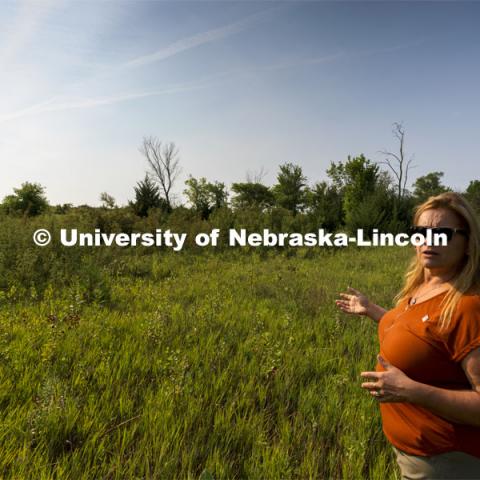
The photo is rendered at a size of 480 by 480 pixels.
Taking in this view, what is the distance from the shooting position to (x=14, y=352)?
3.46 metres

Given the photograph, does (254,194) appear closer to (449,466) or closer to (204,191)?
(204,191)

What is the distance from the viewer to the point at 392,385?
1.69 meters

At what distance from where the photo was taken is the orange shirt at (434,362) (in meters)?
1.64

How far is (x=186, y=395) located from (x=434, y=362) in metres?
2.11

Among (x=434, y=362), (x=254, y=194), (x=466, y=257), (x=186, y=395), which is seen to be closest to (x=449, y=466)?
(x=434, y=362)

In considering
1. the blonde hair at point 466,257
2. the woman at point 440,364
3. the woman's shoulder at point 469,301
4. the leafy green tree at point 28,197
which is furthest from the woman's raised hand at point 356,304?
the leafy green tree at point 28,197

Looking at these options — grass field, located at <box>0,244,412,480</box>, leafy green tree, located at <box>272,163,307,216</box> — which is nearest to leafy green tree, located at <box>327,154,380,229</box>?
leafy green tree, located at <box>272,163,307,216</box>

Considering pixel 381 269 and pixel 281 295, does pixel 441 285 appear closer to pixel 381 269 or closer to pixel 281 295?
pixel 281 295

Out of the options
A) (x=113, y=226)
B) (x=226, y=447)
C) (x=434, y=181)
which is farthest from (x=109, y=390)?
(x=434, y=181)

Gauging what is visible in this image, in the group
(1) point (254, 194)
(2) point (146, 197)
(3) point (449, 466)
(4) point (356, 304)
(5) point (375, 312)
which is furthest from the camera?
(1) point (254, 194)

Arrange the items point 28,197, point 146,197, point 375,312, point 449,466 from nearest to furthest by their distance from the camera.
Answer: point 449,466 < point 375,312 < point 146,197 < point 28,197

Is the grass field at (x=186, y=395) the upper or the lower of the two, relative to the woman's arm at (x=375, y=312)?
lower

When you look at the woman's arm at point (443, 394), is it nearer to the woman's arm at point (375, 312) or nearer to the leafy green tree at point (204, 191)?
the woman's arm at point (375, 312)

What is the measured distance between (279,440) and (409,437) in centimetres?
114
